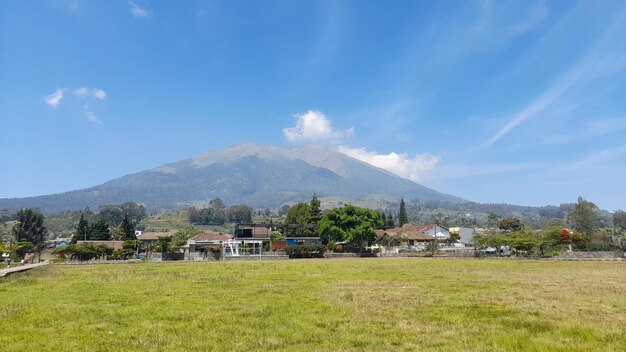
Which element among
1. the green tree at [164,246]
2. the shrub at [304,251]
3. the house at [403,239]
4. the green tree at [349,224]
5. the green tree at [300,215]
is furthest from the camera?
the green tree at [300,215]

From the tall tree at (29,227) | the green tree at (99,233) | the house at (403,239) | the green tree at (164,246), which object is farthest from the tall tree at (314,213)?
the tall tree at (29,227)

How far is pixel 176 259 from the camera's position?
66875 millimetres

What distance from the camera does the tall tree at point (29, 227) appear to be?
10669 centimetres

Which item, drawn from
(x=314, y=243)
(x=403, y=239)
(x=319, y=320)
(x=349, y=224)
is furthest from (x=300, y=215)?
(x=319, y=320)

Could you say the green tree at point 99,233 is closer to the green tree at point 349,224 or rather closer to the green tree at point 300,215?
the green tree at point 300,215

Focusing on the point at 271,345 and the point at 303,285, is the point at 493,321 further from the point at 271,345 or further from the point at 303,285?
the point at 303,285

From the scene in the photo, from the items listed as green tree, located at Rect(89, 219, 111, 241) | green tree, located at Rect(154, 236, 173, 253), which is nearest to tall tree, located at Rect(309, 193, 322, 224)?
green tree, located at Rect(154, 236, 173, 253)

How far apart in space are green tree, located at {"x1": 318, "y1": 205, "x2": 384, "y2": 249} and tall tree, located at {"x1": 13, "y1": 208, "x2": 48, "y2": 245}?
70753 mm

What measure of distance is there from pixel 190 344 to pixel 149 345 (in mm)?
827

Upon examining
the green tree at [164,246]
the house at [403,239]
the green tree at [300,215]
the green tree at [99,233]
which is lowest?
the house at [403,239]

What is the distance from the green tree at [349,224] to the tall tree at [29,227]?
70.8 metres

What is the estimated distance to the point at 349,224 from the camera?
83500mm

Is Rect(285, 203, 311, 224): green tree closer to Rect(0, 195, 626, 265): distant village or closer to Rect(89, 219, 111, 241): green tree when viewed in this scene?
Rect(0, 195, 626, 265): distant village

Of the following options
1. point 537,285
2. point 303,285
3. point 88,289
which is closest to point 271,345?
point 303,285
